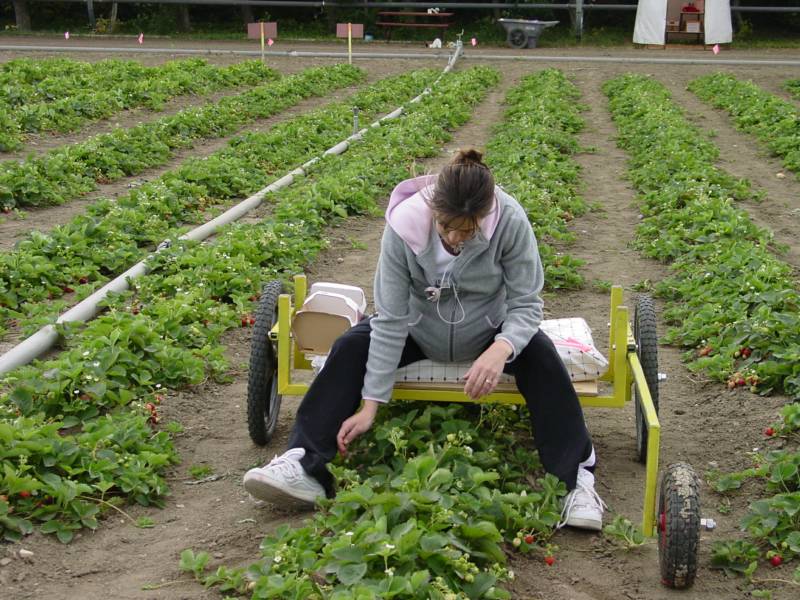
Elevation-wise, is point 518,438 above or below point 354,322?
below

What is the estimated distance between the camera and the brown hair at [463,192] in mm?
3846

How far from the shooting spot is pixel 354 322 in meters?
4.77

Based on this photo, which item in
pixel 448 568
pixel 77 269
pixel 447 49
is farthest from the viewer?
pixel 447 49

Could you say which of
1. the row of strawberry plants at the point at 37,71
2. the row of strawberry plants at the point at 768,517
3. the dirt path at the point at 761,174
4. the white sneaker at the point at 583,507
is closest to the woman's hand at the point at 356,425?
the white sneaker at the point at 583,507

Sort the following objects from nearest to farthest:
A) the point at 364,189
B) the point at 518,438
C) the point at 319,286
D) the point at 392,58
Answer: the point at 518,438 → the point at 319,286 → the point at 364,189 → the point at 392,58

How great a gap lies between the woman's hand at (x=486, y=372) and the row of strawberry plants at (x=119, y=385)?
1.33 m

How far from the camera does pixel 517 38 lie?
30.8 m

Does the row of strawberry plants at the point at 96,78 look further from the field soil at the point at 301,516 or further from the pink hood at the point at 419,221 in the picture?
the pink hood at the point at 419,221

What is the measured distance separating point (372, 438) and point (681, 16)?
29.6 meters

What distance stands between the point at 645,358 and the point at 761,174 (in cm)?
781

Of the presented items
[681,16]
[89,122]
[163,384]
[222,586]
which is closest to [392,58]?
[681,16]

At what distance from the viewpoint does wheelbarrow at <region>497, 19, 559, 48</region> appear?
30406 mm

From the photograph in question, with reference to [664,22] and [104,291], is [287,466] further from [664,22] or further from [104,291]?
[664,22]

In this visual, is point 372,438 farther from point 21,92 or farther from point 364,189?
point 21,92
